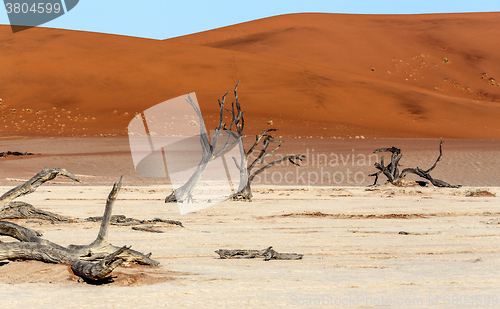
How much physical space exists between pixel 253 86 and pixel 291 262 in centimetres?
4066

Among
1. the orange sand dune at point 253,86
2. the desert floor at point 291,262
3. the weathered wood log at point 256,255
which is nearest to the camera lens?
the desert floor at point 291,262

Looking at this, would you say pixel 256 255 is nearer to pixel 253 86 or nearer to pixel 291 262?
pixel 291 262

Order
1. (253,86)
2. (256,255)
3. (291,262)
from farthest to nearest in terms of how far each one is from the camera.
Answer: (253,86) → (256,255) → (291,262)

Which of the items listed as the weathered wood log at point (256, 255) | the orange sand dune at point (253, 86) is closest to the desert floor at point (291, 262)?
the weathered wood log at point (256, 255)

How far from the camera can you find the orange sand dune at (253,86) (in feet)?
129

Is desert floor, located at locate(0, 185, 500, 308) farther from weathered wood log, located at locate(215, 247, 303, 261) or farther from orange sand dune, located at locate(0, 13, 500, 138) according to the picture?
orange sand dune, located at locate(0, 13, 500, 138)

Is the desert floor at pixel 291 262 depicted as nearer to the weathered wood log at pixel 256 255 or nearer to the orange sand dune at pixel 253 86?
the weathered wood log at pixel 256 255

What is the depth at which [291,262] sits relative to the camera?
615 centimetres

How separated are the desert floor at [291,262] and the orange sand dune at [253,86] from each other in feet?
78.3

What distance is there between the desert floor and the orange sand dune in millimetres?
23851

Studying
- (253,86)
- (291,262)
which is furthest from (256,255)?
(253,86)

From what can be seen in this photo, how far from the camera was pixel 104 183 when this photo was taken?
60.3ft

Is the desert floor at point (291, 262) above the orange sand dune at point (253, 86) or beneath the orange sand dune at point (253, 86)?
beneath

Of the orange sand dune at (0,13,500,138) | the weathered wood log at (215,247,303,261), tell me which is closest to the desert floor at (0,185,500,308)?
the weathered wood log at (215,247,303,261)
